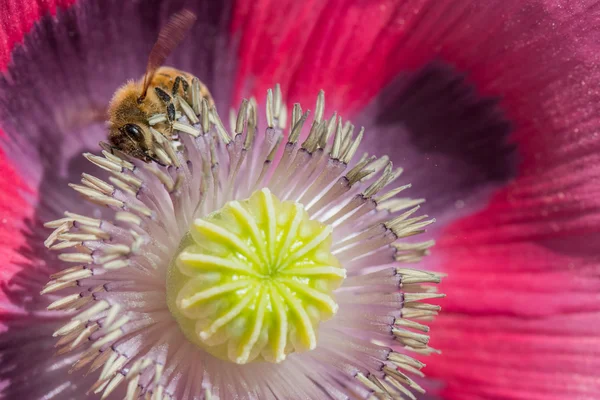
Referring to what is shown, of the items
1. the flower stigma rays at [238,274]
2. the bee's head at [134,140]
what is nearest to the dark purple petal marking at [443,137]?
the flower stigma rays at [238,274]

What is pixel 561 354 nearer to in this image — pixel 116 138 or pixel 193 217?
pixel 193 217

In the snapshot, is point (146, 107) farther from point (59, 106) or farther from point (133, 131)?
point (59, 106)

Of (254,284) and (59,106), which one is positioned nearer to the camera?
(254,284)

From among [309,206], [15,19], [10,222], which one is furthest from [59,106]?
[309,206]

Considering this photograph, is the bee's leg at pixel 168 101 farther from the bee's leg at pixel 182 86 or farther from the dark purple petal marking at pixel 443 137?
the dark purple petal marking at pixel 443 137

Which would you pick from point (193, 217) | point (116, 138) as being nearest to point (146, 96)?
point (116, 138)
